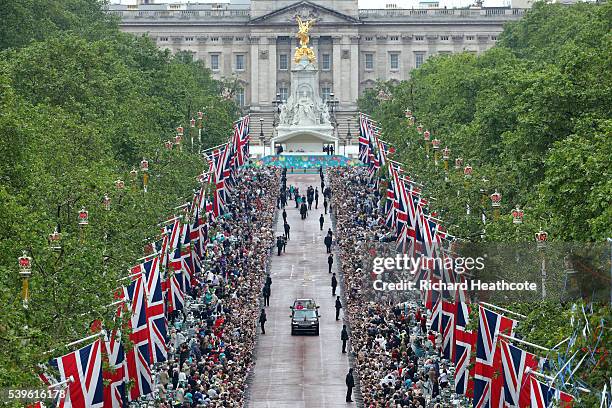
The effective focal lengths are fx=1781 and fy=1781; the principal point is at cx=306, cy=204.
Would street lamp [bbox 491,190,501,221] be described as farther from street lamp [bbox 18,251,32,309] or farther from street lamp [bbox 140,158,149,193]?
street lamp [bbox 18,251,32,309]

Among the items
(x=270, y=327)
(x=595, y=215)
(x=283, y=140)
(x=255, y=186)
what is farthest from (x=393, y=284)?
(x=283, y=140)

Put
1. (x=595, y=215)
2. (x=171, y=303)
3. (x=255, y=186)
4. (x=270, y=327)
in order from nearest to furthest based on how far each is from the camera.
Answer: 1. (x=595, y=215)
2. (x=171, y=303)
3. (x=270, y=327)
4. (x=255, y=186)

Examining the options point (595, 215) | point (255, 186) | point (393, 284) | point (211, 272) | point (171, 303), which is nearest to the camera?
point (393, 284)

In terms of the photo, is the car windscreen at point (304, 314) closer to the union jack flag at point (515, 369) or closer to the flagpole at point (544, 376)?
the union jack flag at point (515, 369)

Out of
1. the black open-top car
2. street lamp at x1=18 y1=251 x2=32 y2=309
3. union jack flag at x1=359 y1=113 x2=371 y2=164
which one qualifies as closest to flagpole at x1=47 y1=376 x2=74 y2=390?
street lamp at x1=18 y1=251 x2=32 y2=309

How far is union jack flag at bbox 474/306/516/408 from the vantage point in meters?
52.0

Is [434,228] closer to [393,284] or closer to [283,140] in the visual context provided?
[393,284]

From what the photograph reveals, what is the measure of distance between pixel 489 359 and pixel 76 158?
33031 millimetres

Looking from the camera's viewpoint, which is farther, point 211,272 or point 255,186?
point 255,186

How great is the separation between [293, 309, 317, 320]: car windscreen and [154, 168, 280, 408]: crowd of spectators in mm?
2104

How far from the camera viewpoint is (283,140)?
541ft

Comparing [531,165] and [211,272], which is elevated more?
[531,165]

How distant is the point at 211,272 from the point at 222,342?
631 inches

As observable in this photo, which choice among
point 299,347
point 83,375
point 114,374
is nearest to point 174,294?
point 299,347
